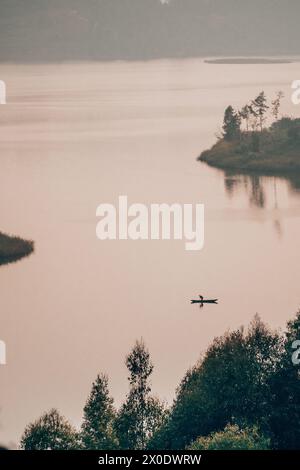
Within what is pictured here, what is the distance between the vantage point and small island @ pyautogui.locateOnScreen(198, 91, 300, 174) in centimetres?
7431

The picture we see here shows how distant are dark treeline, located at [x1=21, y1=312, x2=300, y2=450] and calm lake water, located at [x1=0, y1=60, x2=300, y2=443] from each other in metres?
3.20

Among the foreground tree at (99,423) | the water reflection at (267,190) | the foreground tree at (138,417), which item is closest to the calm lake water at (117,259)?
the water reflection at (267,190)

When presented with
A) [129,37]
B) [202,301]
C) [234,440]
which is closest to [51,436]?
[234,440]

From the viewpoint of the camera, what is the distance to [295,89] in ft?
375

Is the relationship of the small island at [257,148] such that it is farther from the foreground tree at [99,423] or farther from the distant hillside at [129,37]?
the distant hillside at [129,37]

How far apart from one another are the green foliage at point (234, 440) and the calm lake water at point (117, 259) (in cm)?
605

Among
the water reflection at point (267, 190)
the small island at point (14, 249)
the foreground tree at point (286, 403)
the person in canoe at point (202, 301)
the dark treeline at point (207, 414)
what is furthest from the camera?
the water reflection at point (267, 190)

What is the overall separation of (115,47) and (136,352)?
15833 cm

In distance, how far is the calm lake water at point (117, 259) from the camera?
41.0 metres

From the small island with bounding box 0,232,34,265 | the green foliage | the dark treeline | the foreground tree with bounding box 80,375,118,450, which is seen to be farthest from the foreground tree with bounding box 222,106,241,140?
the green foliage

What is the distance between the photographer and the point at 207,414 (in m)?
31.7

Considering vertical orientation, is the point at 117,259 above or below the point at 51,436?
above

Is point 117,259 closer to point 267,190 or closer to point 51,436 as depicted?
point 267,190

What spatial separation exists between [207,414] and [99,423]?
236cm
